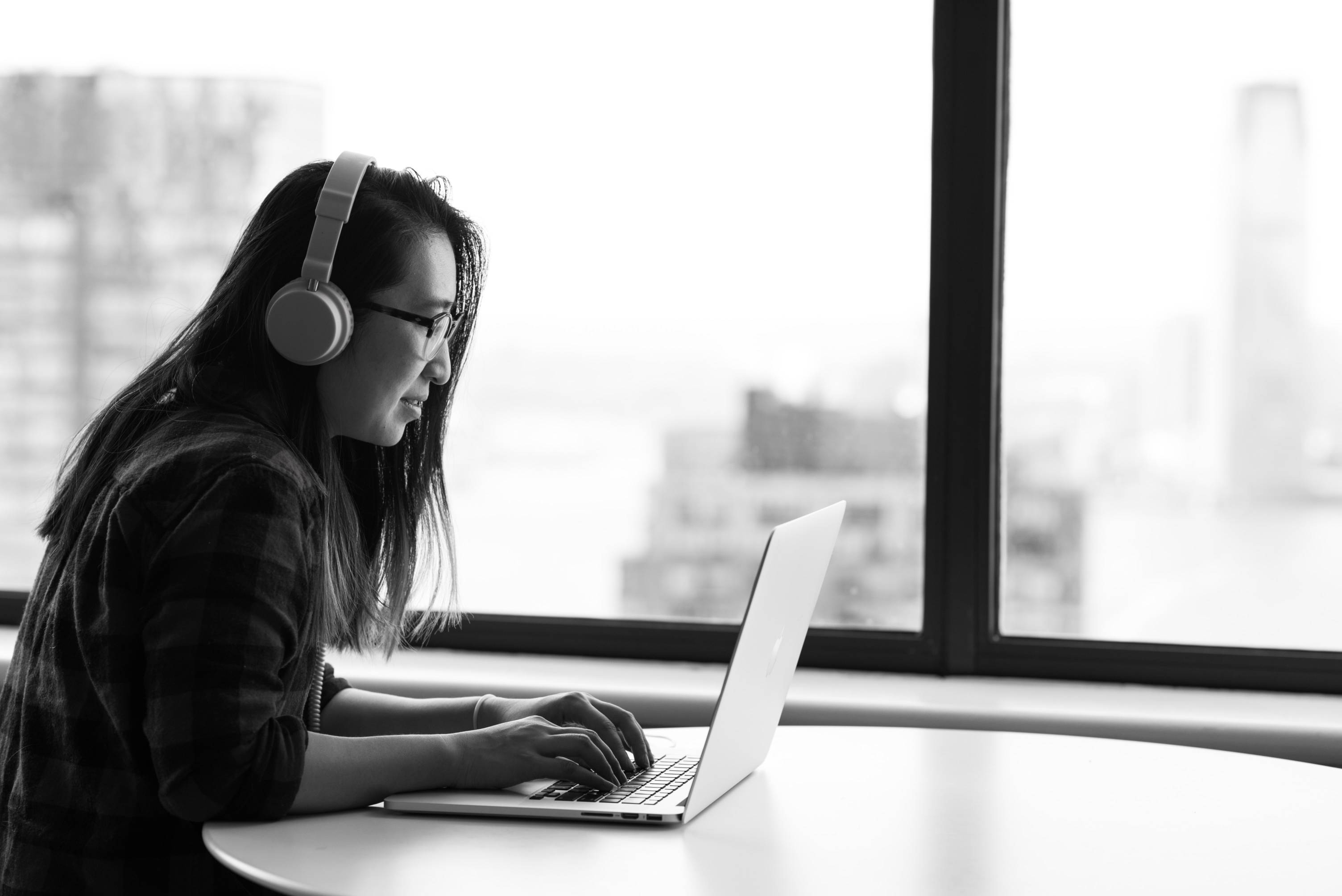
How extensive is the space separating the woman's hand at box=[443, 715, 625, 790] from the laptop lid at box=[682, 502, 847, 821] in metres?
0.10

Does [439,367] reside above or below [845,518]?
above

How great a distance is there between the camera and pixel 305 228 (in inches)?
49.7

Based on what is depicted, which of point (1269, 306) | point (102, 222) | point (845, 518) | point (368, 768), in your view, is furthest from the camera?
point (102, 222)

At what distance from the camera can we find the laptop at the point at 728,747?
107 cm

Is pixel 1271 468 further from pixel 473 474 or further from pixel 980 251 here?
pixel 473 474

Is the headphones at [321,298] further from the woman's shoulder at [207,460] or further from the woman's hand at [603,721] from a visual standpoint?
the woman's hand at [603,721]

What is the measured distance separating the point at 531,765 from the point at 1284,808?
2.20 feet

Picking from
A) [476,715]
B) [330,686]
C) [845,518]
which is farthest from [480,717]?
[845,518]

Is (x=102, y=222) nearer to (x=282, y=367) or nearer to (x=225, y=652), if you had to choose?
(x=282, y=367)

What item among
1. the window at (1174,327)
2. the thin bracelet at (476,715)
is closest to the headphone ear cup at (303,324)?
the thin bracelet at (476,715)

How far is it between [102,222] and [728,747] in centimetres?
189

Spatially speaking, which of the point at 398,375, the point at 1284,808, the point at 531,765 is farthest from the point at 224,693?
the point at 1284,808

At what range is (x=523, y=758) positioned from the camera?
3.78 ft

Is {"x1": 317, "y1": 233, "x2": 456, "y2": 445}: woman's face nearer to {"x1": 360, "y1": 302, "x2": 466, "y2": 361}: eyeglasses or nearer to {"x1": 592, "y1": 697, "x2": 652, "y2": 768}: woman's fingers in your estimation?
{"x1": 360, "y1": 302, "x2": 466, "y2": 361}: eyeglasses
